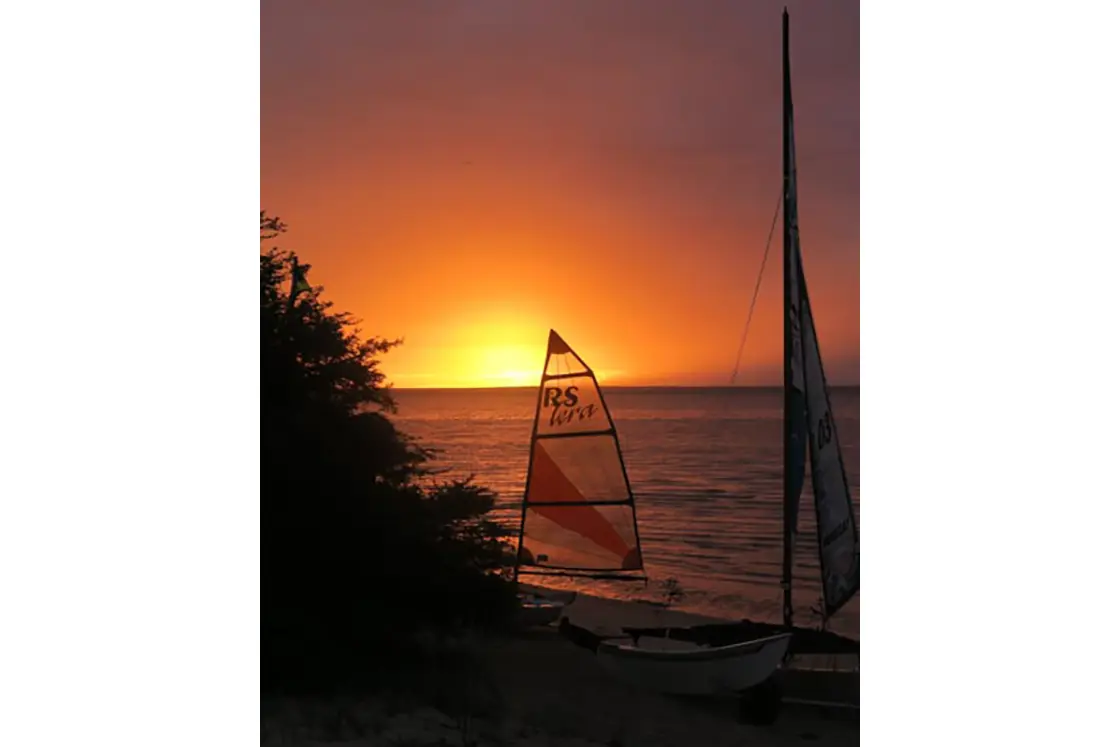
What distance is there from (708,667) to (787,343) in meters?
1.03

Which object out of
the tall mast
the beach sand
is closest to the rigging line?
the tall mast

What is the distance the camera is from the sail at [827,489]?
388 cm

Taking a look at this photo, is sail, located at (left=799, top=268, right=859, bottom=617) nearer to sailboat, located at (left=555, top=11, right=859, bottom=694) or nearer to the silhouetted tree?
sailboat, located at (left=555, top=11, right=859, bottom=694)

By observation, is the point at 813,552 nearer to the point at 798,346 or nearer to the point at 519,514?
the point at 798,346

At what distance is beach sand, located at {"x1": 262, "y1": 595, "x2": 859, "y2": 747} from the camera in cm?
382

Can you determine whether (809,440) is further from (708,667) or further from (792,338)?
(708,667)

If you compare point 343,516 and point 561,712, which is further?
point 343,516

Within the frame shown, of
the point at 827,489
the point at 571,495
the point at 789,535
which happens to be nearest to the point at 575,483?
the point at 571,495

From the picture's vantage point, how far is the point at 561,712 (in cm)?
391

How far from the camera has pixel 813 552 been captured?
388 cm

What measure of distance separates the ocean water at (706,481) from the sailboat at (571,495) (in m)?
0.04

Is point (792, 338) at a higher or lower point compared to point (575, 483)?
higher
